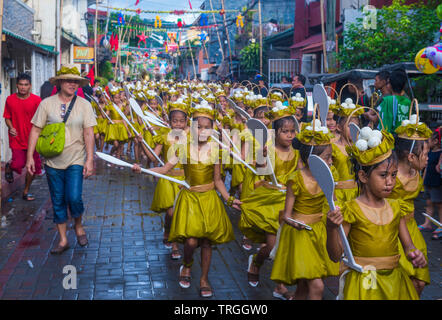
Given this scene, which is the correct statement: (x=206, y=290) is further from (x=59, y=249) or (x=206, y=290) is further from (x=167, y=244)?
(x=59, y=249)

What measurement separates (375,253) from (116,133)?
11.0 metres

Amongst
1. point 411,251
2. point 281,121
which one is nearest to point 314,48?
point 281,121

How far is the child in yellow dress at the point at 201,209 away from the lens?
5207mm

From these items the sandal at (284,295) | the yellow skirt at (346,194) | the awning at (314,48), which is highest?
the awning at (314,48)

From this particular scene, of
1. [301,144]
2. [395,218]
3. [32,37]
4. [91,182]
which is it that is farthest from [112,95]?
[395,218]

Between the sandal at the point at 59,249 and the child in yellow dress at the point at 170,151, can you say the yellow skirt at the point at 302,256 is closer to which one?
the child in yellow dress at the point at 170,151

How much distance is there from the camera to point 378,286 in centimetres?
351

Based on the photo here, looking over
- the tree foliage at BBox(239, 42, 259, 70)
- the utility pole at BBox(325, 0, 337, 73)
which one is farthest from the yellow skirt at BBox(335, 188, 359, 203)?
the tree foliage at BBox(239, 42, 259, 70)

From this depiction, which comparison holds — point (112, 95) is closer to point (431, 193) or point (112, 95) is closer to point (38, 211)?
point (38, 211)

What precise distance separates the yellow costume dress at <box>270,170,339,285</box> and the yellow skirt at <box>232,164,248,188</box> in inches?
136

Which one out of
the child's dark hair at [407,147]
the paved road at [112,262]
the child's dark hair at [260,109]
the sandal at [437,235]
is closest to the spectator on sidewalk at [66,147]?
the paved road at [112,262]

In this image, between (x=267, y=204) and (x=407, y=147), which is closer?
(x=407, y=147)
